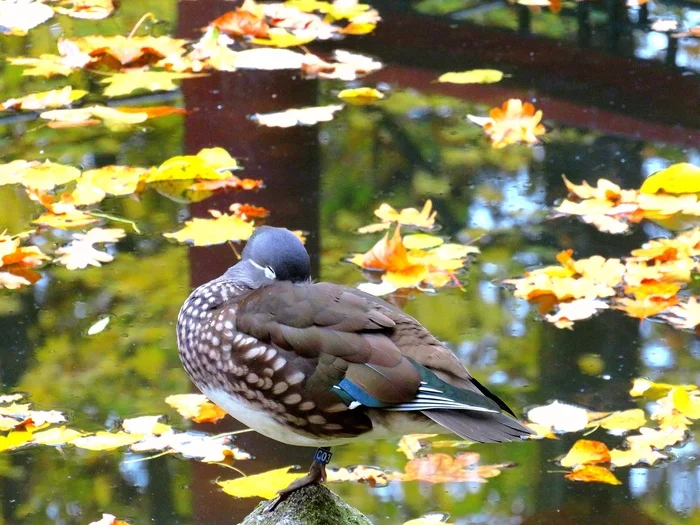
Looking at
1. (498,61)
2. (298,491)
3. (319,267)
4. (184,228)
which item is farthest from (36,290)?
(498,61)

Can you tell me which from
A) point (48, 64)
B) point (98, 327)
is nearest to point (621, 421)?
point (98, 327)

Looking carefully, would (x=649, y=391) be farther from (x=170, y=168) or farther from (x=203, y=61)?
(x=203, y=61)

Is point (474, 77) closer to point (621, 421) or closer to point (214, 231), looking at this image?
point (214, 231)

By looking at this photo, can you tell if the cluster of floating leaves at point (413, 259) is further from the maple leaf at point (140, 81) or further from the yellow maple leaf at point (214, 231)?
the maple leaf at point (140, 81)

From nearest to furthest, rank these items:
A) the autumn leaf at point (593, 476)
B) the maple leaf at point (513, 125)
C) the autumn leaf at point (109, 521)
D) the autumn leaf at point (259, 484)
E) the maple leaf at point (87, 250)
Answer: the autumn leaf at point (109, 521)
the autumn leaf at point (259, 484)
the autumn leaf at point (593, 476)
the maple leaf at point (87, 250)
the maple leaf at point (513, 125)

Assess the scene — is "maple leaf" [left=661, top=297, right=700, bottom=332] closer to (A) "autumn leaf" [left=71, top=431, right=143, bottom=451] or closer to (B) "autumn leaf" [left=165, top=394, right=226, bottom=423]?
(B) "autumn leaf" [left=165, top=394, right=226, bottom=423]

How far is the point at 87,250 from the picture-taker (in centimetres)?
497

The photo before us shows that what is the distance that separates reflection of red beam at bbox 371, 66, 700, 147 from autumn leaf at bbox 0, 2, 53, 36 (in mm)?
2293

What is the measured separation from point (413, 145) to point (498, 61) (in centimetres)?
120

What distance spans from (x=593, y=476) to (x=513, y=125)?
8.98 feet

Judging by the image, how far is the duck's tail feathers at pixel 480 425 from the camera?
8.84 ft

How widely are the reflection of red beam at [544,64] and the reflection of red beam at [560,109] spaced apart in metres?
0.04

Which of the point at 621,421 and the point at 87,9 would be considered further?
the point at 87,9

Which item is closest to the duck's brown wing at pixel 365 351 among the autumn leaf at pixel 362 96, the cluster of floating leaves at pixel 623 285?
the cluster of floating leaves at pixel 623 285
